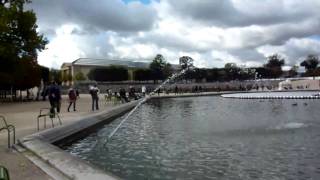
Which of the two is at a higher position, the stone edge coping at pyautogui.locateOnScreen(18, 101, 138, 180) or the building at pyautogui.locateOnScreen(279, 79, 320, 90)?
the building at pyautogui.locateOnScreen(279, 79, 320, 90)

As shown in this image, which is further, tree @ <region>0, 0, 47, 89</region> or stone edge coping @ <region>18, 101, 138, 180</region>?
tree @ <region>0, 0, 47, 89</region>

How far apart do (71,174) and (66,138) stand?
31.9 ft

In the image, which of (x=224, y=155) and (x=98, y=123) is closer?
(x=224, y=155)

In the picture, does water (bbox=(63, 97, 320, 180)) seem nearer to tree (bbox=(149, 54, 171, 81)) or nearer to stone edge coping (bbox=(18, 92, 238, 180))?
stone edge coping (bbox=(18, 92, 238, 180))

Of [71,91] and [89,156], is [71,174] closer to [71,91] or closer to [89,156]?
[89,156]

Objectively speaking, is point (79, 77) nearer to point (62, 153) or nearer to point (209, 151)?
point (209, 151)

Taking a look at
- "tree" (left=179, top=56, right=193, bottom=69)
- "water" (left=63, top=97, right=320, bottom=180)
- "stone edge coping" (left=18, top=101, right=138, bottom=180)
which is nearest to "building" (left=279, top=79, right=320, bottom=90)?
"tree" (left=179, top=56, right=193, bottom=69)

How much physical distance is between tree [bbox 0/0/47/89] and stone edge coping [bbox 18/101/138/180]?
1008 inches

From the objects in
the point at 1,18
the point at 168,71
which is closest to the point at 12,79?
the point at 1,18

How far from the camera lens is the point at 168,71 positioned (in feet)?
558

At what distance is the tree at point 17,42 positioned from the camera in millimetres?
49969

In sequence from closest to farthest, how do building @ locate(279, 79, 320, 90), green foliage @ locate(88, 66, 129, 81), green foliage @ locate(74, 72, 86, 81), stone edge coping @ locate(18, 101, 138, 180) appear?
1. stone edge coping @ locate(18, 101, 138, 180)
2. building @ locate(279, 79, 320, 90)
3. green foliage @ locate(88, 66, 129, 81)
4. green foliage @ locate(74, 72, 86, 81)

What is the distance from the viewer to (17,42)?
181ft

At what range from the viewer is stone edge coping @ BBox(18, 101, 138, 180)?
1165 centimetres
